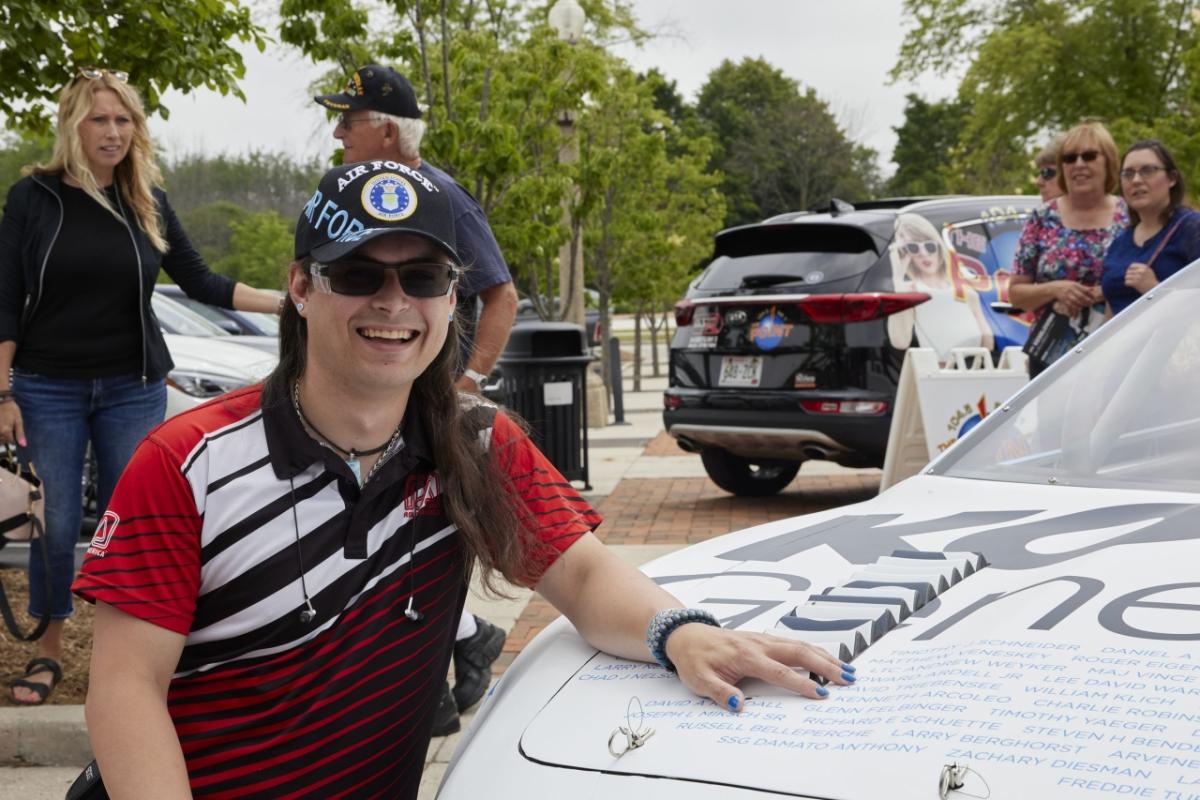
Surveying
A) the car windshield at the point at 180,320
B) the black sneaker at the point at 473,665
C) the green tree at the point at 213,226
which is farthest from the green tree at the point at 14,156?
the black sneaker at the point at 473,665

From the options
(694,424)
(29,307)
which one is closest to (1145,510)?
(29,307)

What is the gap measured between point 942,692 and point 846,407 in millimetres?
6156

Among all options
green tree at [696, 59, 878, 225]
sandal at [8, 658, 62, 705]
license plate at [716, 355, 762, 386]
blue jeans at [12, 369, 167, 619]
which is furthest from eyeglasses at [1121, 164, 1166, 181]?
green tree at [696, 59, 878, 225]

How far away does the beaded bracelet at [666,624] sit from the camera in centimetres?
208

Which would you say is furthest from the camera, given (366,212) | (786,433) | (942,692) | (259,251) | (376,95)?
(259,251)

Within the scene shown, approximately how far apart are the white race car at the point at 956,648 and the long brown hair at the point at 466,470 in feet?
0.51

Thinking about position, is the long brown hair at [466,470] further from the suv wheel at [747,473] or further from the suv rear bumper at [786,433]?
the suv wheel at [747,473]

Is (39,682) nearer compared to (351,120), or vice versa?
(351,120)

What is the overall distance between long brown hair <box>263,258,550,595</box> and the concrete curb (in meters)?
2.52

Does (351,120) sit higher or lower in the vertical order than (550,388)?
higher

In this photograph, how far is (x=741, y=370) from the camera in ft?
27.1

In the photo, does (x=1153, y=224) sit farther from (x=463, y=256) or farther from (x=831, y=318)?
(x=463, y=256)

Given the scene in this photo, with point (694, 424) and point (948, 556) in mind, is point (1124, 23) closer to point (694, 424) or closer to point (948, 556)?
point (694, 424)

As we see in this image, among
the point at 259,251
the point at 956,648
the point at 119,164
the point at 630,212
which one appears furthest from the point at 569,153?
the point at 259,251
